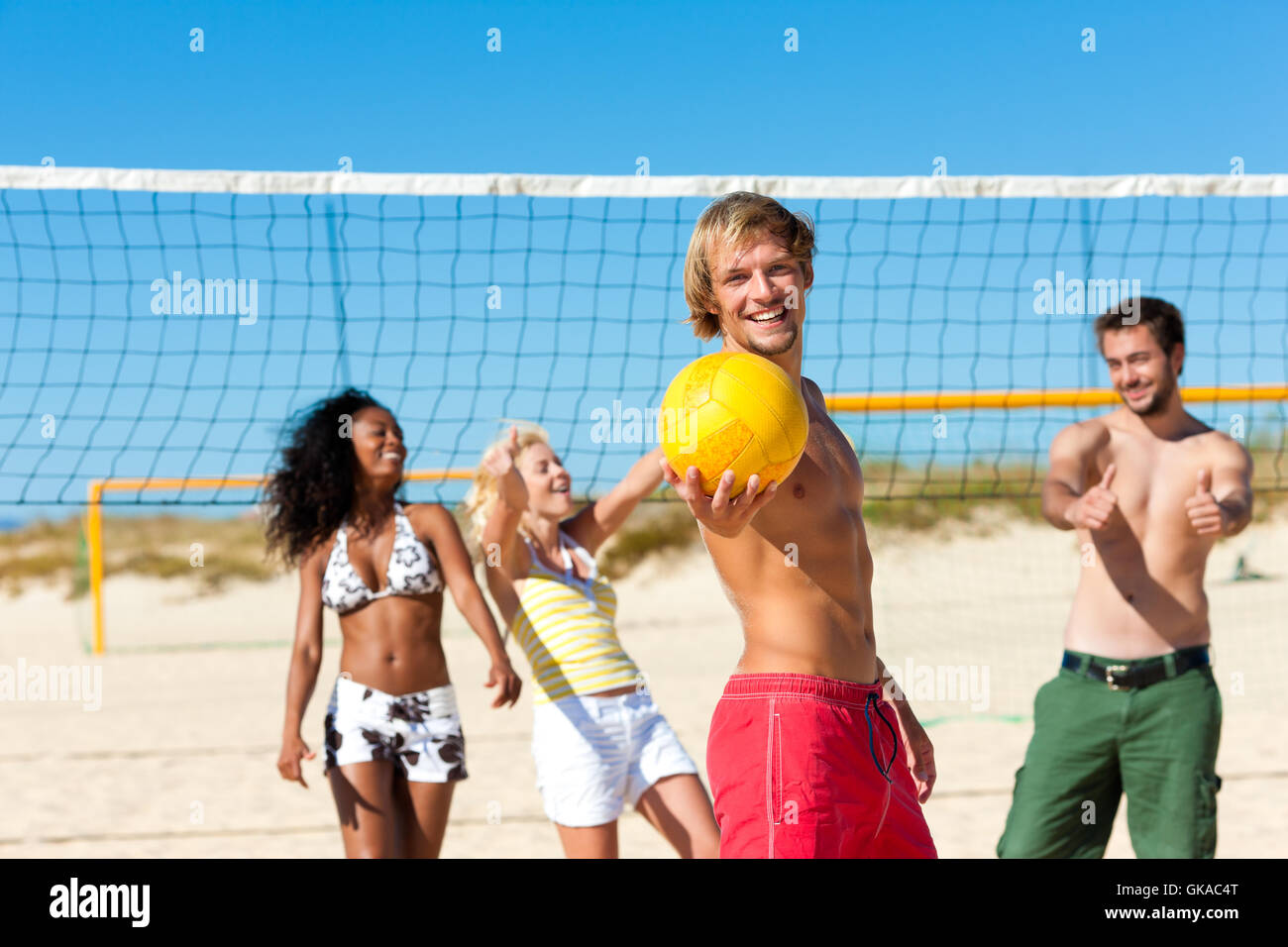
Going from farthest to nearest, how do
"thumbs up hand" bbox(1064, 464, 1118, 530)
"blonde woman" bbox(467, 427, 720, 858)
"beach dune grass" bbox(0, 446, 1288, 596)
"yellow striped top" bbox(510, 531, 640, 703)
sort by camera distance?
"beach dune grass" bbox(0, 446, 1288, 596)
"yellow striped top" bbox(510, 531, 640, 703)
"blonde woman" bbox(467, 427, 720, 858)
"thumbs up hand" bbox(1064, 464, 1118, 530)

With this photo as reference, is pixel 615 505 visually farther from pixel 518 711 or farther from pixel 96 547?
pixel 96 547

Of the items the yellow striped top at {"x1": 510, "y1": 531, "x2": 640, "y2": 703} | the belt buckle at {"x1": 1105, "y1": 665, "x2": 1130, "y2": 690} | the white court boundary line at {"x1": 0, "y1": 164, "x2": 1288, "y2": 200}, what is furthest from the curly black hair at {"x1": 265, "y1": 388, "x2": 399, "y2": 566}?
the belt buckle at {"x1": 1105, "y1": 665, "x2": 1130, "y2": 690}

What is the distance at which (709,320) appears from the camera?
105 inches

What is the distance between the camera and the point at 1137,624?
3.70m

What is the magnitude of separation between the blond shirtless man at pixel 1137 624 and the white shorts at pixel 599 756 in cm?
112

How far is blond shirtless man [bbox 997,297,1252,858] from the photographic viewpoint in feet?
11.6

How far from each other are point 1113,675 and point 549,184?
322cm

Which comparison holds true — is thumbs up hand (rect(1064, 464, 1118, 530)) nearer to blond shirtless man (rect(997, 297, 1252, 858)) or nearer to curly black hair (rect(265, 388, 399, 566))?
blond shirtless man (rect(997, 297, 1252, 858))

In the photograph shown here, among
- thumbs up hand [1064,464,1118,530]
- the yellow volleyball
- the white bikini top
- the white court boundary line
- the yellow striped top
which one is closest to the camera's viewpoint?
the yellow volleyball

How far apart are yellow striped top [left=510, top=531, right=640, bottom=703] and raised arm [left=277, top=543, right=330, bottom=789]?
2.18 feet

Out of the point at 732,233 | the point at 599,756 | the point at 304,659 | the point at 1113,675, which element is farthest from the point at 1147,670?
the point at 304,659

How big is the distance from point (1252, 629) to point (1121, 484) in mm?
9673
